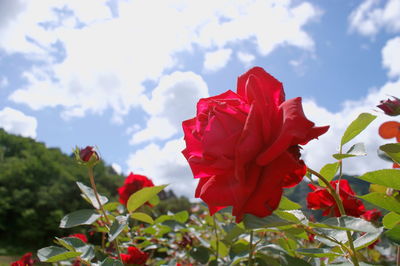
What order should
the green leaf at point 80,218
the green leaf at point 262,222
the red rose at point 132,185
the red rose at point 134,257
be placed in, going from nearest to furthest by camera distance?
the green leaf at point 262,222 → the green leaf at point 80,218 → the red rose at point 134,257 → the red rose at point 132,185

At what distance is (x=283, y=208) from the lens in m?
0.52

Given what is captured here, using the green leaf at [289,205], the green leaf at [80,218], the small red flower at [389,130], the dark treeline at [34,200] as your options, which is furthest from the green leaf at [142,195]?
the dark treeline at [34,200]

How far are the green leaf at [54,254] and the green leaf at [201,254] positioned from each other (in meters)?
0.44

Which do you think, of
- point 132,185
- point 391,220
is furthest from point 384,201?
point 132,185

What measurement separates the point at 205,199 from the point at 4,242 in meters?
16.2

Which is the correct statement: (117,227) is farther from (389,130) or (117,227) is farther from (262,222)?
(389,130)

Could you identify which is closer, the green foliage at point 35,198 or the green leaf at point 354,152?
the green leaf at point 354,152

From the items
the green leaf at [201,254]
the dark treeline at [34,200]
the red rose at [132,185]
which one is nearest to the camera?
the green leaf at [201,254]

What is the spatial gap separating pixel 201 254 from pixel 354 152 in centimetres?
67

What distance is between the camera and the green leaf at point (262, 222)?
0.38 m

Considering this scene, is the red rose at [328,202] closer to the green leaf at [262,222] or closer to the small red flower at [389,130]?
the small red flower at [389,130]

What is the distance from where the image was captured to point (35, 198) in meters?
14.2

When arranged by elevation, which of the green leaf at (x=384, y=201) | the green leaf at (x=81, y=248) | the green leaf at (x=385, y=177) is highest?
the green leaf at (x=385, y=177)

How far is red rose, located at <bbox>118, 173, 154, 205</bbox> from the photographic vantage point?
1512 mm
